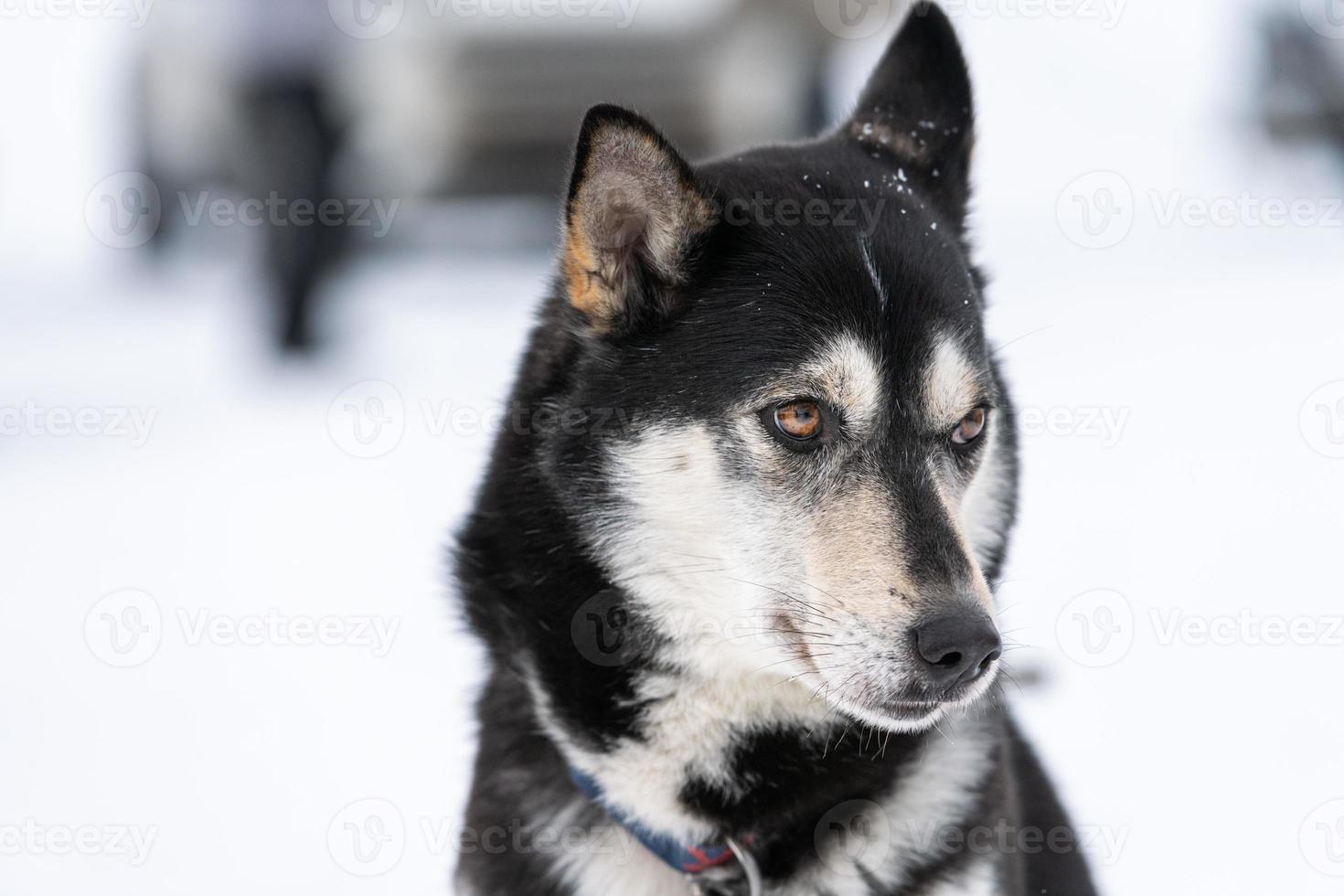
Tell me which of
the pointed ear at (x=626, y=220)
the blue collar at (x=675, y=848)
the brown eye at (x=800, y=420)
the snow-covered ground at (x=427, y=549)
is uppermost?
the pointed ear at (x=626, y=220)

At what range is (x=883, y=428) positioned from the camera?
2176 millimetres

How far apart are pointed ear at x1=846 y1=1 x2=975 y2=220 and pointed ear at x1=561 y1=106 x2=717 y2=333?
0.57m

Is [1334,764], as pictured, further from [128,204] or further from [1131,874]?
[128,204]

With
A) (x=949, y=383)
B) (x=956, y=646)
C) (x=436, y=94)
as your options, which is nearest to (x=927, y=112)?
(x=949, y=383)

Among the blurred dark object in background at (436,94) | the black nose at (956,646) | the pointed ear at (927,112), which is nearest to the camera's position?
the black nose at (956,646)

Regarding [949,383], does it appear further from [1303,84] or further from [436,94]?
[1303,84]

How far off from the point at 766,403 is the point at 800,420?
7cm

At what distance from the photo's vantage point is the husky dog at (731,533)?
2.14 m

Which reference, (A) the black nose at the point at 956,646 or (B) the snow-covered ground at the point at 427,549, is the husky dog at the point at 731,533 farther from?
(B) the snow-covered ground at the point at 427,549

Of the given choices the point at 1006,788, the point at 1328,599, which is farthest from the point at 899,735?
the point at 1328,599

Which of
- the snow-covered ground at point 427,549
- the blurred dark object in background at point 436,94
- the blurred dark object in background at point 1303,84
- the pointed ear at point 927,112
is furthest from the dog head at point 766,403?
the blurred dark object in background at point 1303,84

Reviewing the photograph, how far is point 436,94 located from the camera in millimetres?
7777

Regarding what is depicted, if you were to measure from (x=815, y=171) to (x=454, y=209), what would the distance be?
680 cm

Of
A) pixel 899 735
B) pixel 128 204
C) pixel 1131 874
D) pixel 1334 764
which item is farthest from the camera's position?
pixel 128 204
